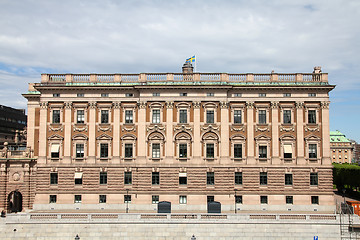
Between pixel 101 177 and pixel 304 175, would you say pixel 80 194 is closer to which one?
pixel 101 177

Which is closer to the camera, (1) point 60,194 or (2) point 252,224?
(2) point 252,224

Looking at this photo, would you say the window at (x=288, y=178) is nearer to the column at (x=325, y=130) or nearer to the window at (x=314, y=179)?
the window at (x=314, y=179)

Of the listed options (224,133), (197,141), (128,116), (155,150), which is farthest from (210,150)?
(128,116)

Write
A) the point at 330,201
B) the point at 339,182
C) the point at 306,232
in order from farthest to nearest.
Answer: the point at 339,182, the point at 330,201, the point at 306,232

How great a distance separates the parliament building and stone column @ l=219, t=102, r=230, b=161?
147 mm

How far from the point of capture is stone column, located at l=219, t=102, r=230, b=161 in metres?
53.2

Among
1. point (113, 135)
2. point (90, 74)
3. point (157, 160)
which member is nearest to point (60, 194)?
point (113, 135)

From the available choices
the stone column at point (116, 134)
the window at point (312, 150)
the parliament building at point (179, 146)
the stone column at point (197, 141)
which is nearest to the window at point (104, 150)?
the parliament building at point (179, 146)

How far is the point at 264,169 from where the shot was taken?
174ft

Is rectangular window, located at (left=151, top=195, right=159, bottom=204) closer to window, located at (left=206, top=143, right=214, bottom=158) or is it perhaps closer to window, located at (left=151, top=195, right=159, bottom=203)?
window, located at (left=151, top=195, right=159, bottom=203)

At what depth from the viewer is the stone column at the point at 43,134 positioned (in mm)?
53766

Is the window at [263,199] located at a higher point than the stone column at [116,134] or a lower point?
lower

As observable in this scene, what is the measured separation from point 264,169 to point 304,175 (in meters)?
5.83

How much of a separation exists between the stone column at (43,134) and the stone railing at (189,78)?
3950mm
